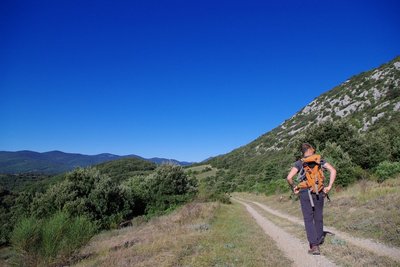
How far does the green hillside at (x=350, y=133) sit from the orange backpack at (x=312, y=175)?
62.7ft

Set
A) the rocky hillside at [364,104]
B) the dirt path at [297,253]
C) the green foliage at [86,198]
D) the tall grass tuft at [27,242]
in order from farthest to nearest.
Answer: the rocky hillside at [364,104], the green foliage at [86,198], the tall grass tuft at [27,242], the dirt path at [297,253]

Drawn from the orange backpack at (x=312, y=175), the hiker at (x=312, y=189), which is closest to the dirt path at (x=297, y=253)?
the hiker at (x=312, y=189)

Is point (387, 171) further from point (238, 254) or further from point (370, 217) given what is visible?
point (238, 254)

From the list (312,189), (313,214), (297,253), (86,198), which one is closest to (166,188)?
(86,198)

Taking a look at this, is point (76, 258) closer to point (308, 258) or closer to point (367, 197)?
point (308, 258)

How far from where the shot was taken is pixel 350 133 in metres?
38.6

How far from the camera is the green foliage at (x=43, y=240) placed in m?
10.1

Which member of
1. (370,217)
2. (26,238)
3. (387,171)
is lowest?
(370,217)

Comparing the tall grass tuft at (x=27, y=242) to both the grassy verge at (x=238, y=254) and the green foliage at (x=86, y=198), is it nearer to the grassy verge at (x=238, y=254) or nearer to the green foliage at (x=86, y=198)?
the grassy verge at (x=238, y=254)

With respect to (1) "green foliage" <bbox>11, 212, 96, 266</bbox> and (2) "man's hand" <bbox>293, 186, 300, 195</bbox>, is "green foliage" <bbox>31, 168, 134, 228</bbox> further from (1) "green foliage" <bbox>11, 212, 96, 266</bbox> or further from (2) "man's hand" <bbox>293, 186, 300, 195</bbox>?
(2) "man's hand" <bbox>293, 186, 300, 195</bbox>

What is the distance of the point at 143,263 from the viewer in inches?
327

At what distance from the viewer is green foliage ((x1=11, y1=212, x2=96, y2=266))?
33.1 feet

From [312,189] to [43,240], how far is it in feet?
27.0

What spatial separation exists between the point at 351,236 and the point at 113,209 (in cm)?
3015
